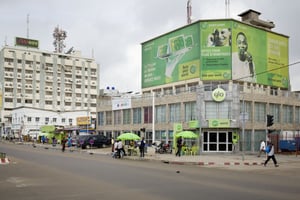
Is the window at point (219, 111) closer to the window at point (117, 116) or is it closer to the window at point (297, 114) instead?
Result: the window at point (297, 114)

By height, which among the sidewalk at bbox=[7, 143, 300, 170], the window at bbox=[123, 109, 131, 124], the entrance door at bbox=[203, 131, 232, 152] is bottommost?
the sidewalk at bbox=[7, 143, 300, 170]

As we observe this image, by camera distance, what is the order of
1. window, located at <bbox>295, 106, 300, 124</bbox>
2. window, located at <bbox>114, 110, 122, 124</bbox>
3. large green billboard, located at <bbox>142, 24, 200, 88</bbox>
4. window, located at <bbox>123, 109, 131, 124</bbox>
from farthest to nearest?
window, located at <bbox>114, 110, 122, 124</bbox> < window, located at <bbox>123, 109, 131, 124</bbox> < large green billboard, located at <bbox>142, 24, 200, 88</bbox> < window, located at <bbox>295, 106, 300, 124</bbox>

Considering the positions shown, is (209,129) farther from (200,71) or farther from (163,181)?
(163,181)

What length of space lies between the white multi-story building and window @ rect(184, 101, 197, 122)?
61954 millimetres

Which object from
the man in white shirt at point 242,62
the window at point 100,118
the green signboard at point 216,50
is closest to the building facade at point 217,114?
the green signboard at point 216,50

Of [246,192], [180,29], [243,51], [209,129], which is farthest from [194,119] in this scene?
[246,192]

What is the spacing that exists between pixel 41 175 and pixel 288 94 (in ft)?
123

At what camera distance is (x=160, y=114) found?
4728 centimetres

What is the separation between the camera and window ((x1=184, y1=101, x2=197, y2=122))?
1623 inches

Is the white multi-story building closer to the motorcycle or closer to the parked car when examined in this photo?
the parked car

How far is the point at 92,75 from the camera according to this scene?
11812 cm

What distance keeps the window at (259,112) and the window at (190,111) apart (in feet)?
22.5

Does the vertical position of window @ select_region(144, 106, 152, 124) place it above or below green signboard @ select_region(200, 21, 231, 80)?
below

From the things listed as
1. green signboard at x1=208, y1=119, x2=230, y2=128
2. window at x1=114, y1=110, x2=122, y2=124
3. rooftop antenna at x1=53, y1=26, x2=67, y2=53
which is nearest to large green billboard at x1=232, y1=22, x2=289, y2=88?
green signboard at x1=208, y1=119, x2=230, y2=128
